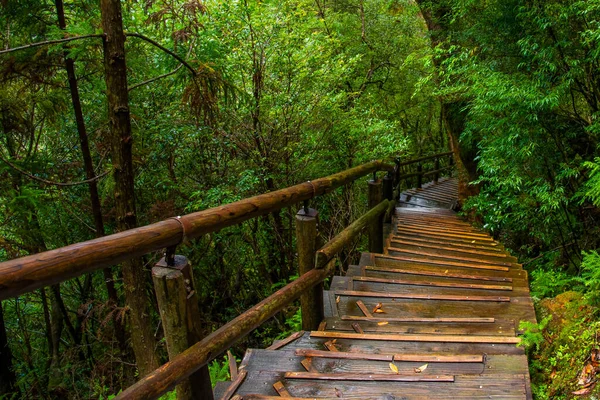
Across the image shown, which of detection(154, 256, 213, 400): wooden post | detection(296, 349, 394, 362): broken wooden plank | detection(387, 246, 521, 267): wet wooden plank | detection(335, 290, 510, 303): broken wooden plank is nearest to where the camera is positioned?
detection(154, 256, 213, 400): wooden post

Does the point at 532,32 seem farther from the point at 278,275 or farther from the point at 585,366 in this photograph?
the point at 278,275

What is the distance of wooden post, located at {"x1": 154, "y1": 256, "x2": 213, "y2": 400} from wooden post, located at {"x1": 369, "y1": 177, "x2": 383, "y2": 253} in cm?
349

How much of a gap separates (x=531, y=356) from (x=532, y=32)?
14.0 feet

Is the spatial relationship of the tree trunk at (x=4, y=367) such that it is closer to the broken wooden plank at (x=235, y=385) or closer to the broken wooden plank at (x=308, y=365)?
the broken wooden plank at (x=235, y=385)

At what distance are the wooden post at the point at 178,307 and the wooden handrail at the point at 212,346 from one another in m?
0.07

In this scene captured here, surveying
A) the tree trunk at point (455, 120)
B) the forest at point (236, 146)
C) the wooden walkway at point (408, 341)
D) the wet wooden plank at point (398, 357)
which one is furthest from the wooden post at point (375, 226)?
the tree trunk at point (455, 120)

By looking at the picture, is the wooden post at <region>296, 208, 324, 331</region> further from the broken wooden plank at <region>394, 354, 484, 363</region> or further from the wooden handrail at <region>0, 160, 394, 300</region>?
the broken wooden plank at <region>394, 354, 484, 363</region>

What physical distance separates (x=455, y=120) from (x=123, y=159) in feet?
26.1

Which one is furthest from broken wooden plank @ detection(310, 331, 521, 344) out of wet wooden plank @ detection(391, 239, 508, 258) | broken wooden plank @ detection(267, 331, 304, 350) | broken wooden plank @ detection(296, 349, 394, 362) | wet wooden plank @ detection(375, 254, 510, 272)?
wet wooden plank @ detection(391, 239, 508, 258)

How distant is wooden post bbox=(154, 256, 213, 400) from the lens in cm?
169

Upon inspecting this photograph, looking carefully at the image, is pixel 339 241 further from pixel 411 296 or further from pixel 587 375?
pixel 587 375

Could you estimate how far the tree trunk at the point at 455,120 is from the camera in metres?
8.45

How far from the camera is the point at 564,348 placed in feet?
7.91

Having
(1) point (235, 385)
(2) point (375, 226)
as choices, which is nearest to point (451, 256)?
(2) point (375, 226)
